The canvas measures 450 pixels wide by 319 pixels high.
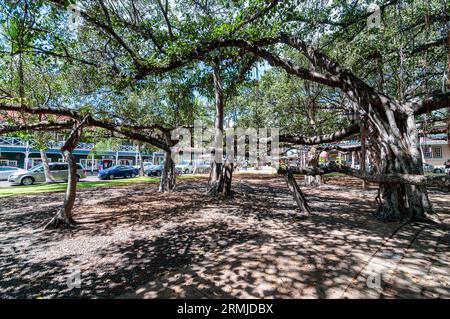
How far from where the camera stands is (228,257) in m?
3.45

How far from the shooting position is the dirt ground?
2.52m

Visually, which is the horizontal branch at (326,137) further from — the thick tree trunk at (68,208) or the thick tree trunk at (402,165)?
the thick tree trunk at (68,208)

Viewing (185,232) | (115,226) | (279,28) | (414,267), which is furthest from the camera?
(279,28)

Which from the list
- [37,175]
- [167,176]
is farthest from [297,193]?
[37,175]

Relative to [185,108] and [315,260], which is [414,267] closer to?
[315,260]

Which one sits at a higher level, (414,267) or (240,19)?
(240,19)

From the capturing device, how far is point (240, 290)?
2.46 meters

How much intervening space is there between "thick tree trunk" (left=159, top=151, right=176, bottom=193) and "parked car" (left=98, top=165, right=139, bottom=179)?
11456 millimetres

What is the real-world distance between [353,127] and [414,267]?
5.56 m

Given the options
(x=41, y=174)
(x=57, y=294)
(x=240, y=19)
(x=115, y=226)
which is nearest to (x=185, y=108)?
(x=240, y=19)

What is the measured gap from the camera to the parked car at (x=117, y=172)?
20.4 m

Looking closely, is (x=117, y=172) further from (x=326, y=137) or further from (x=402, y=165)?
(x=402, y=165)

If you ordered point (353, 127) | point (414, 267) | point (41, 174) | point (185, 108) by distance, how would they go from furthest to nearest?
point (41, 174), point (185, 108), point (353, 127), point (414, 267)

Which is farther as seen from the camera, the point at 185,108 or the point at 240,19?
the point at 185,108
